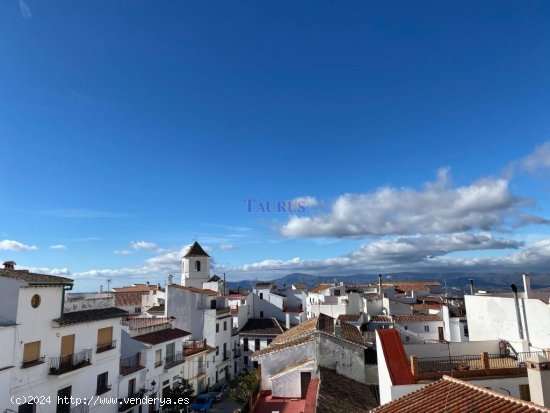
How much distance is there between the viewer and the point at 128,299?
65.1 metres

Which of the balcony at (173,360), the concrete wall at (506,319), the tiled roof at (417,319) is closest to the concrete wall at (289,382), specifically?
the concrete wall at (506,319)

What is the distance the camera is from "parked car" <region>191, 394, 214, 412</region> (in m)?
36.5

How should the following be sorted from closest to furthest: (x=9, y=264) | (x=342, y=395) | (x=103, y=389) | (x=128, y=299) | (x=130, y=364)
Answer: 1. (x=342, y=395)
2. (x=9, y=264)
3. (x=103, y=389)
4. (x=130, y=364)
5. (x=128, y=299)

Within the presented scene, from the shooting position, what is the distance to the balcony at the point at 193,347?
4064 centimetres

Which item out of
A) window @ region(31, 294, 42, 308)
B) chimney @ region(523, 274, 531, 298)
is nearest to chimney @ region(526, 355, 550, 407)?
chimney @ region(523, 274, 531, 298)

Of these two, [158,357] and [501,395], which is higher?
[501,395]

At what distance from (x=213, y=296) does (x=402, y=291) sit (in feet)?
162

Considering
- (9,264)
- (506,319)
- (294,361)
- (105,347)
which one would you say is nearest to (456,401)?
(294,361)

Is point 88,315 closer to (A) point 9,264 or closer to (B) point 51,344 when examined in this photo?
(B) point 51,344

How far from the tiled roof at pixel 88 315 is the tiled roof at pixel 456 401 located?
61.4ft

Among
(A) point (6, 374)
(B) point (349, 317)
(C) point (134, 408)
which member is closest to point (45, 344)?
(A) point (6, 374)

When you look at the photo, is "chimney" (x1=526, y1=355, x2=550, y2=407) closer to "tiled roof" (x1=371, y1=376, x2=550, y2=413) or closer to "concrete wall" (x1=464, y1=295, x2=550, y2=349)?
"tiled roof" (x1=371, y1=376, x2=550, y2=413)

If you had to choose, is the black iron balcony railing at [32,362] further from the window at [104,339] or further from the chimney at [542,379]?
the chimney at [542,379]

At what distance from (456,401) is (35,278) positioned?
2110cm
